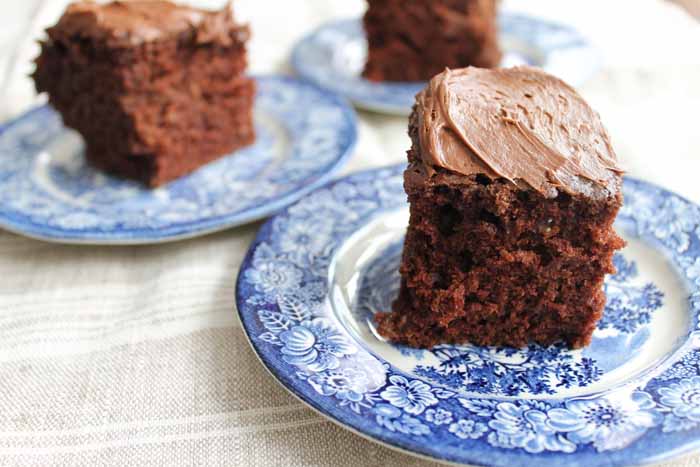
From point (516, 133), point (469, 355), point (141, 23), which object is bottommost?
point (469, 355)

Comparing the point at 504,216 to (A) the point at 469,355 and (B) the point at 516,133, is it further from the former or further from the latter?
(A) the point at 469,355

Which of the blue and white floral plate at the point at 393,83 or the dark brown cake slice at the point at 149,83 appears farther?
the blue and white floral plate at the point at 393,83

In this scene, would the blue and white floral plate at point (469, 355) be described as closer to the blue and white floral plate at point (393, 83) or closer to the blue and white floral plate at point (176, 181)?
the blue and white floral plate at point (176, 181)

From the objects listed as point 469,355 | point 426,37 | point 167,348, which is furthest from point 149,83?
point 469,355

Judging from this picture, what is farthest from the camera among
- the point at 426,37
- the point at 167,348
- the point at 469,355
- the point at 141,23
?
the point at 426,37

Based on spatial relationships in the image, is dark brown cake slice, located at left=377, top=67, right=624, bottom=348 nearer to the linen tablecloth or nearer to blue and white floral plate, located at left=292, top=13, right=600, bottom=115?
the linen tablecloth

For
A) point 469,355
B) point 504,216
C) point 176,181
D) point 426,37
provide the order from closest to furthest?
1. point 504,216
2. point 469,355
3. point 176,181
4. point 426,37

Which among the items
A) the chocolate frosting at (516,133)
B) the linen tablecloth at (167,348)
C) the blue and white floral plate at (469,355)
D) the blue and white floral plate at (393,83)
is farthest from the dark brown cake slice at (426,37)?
the chocolate frosting at (516,133)

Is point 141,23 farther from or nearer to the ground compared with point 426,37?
farther from the ground
